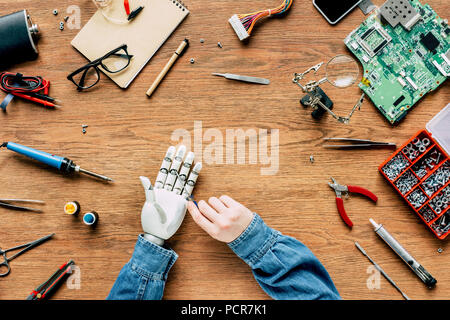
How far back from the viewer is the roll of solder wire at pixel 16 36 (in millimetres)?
1149

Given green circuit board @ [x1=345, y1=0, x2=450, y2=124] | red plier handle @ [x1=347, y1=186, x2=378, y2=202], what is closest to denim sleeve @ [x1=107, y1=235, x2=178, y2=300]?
red plier handle @ [x1=347, y1=186, x2=378, y2=202]

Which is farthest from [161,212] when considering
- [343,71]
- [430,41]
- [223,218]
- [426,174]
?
[430,41]

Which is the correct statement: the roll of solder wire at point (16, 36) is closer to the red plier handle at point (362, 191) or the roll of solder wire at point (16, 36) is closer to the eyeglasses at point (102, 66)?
the eyeglasses at point (102, 66)

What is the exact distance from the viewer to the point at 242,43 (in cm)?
118

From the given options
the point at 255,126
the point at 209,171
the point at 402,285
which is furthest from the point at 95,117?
the point at 402,285

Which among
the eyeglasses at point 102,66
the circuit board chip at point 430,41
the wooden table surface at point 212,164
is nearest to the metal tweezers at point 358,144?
the wooden table surface at point 212,164

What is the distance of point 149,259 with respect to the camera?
1.09 m

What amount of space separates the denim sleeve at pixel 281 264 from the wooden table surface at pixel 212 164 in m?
0.05

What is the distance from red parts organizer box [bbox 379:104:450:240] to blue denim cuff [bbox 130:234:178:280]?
77 cm

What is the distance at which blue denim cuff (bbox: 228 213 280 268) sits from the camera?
3.55 feet

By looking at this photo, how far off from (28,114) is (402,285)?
1.39 meters

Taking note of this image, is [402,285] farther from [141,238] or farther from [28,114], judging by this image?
[28,114]

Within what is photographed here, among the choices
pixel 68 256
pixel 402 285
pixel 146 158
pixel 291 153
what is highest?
pixel 291 153

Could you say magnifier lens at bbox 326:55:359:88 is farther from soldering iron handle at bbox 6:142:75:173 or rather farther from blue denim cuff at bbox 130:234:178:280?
soldering iron handle at bbox 6:142:75:173
